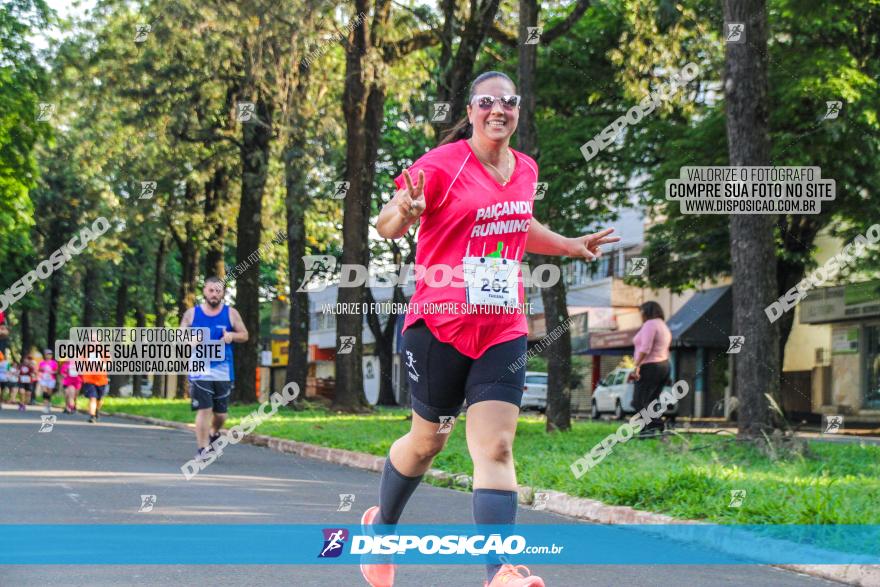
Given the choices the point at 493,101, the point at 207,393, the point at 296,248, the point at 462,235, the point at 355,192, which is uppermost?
the point at 355,192

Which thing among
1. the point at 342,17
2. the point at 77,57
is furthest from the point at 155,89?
the point at 342,17

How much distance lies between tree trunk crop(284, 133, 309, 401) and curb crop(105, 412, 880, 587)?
9.09 meters

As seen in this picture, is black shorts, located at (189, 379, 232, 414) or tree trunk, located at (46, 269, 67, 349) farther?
tree trunk, located at (46, 269, 67, 349)

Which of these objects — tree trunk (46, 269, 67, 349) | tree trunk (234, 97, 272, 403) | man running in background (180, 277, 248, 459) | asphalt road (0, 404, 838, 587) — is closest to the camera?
asphalt road (0, 404, 838, 587)

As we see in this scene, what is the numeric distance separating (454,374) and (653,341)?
10.5m

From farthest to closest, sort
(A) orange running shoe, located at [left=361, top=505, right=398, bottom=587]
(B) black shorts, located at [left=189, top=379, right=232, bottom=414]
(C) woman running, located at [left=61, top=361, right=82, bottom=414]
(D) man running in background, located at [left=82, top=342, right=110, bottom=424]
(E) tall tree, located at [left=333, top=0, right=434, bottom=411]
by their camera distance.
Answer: (C) woman running, located at [left=61, top=361, right=82, bottom=414] < (D) man running in background, located at [left=82, top=342, right=110, bottom=424] < (E) tall tree, located at [left=333, top=0, right=434, bottom=411] < (B) black shorts, located at [left=189, top=379, right=232, bottom=414] < (A) orange running shoe, located at [left=361, top=505, right=398, bottom=587]

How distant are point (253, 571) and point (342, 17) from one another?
64.6 ft

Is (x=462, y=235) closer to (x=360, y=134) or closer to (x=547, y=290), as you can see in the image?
(x=547, y=290)

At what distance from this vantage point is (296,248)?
28.9m

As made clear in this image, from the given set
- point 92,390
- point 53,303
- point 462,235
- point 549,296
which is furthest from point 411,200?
point 53,303

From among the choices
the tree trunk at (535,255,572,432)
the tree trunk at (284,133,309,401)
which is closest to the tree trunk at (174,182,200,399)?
the tree trunk at (284,133,309,401)

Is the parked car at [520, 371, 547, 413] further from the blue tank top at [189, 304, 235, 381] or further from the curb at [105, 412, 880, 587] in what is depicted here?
the blue tank top at [189, 304, 235, 381]

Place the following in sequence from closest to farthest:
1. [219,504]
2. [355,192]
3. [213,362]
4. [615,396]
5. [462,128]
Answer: [462,128] → [219,504] → [213,362] → [355,192] → [615,396]

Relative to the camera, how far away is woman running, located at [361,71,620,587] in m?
4.89
